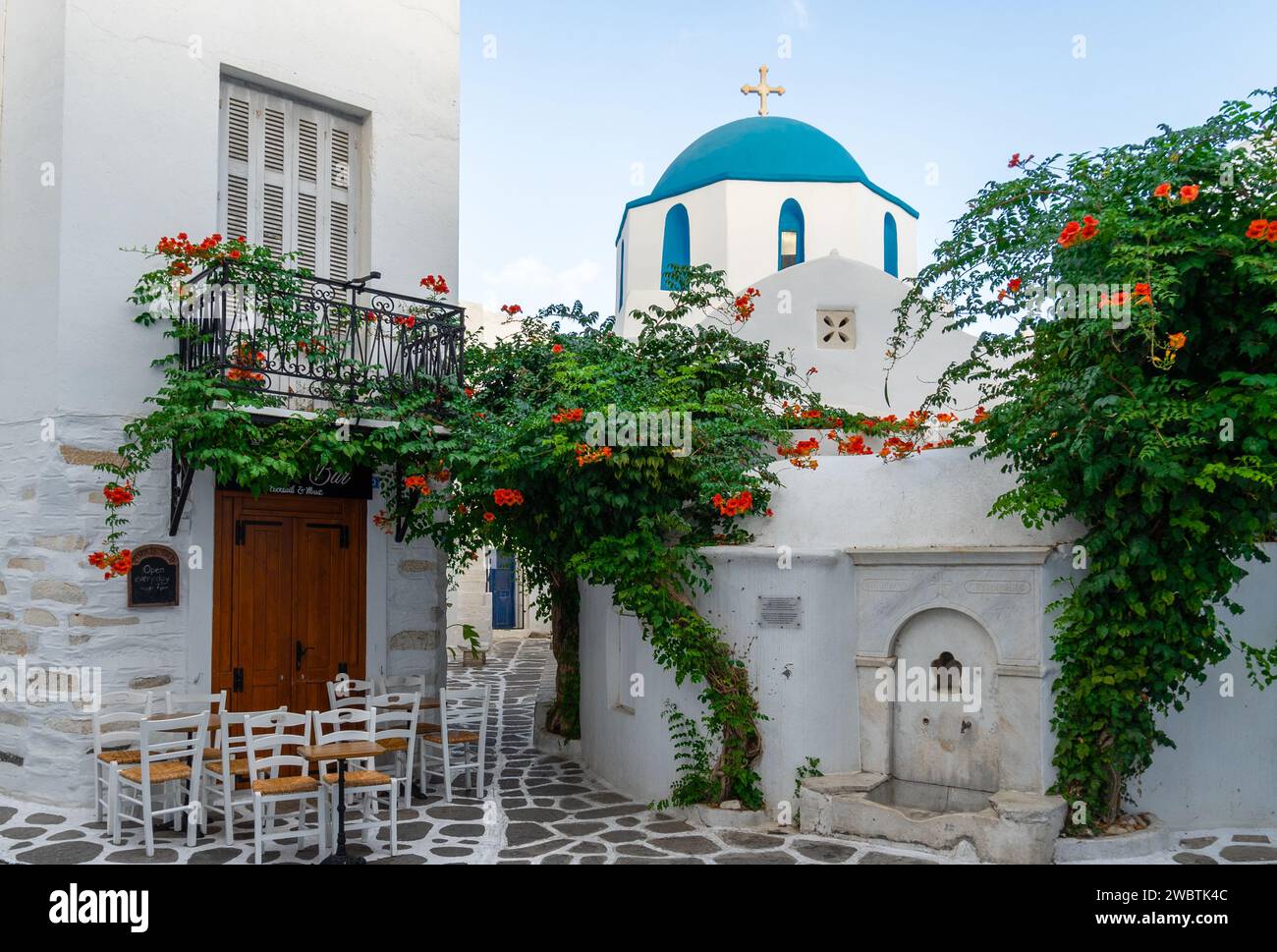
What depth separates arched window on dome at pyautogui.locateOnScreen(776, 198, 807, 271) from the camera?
1908cm

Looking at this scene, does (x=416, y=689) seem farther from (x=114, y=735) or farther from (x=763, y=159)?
(x=763, y=159)

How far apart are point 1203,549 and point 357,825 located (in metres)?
5.96

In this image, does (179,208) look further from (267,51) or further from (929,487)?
(929,487)

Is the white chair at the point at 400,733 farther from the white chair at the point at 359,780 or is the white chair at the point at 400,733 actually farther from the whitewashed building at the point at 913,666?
the whitewashed building at the point at 913,666

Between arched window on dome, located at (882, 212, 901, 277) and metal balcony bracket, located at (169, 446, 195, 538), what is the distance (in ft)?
47.5

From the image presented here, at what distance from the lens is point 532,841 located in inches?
304

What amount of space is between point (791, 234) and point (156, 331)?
42.4 feet

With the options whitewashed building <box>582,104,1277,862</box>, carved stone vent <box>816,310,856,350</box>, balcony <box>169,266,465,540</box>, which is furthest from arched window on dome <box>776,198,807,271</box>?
whitewashed building <box>582,104,1277,862</box>

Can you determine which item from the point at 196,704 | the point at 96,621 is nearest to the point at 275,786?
the point at 196,704

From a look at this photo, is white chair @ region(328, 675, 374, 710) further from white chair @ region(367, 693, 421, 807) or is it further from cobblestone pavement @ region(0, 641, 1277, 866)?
cobblestone pavement @ region(0, 641, 1277, 866)

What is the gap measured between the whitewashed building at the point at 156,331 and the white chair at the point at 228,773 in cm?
90

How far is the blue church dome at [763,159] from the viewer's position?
63.1 ft

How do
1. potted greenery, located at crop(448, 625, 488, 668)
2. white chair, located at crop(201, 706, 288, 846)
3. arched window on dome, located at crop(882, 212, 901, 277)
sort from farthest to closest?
arched window on dome, located at crop(882, 212, 901, 277)
potted greenery, located at crop(448, 625, 488, 668)
white chair, located at crop(201, 706, 288, 846)

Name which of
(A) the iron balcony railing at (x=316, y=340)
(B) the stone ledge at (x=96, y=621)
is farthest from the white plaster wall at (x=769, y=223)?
(B) the stone ledge at (x=96, y=621)
